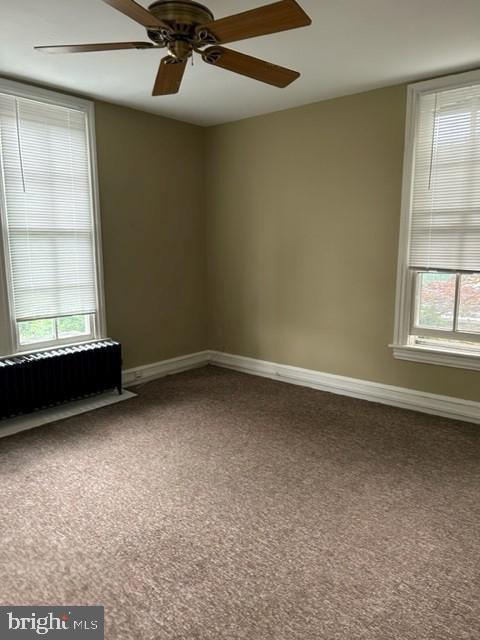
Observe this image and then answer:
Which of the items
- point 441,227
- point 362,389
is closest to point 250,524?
point 362,389

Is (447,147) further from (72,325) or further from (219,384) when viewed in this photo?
(72,325)

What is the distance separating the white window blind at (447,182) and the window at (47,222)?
9.27 feet

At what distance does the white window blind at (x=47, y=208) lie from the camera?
3.53 meters

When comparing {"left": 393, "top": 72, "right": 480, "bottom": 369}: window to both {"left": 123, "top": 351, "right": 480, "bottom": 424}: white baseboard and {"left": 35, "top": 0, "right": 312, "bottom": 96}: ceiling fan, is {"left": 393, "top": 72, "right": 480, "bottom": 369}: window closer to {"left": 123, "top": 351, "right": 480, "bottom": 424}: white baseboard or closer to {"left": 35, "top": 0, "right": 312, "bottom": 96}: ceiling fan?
{"left": 123, "top": 351, "right": 480, "bottom": 424}: white baseboard

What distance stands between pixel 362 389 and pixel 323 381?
16.0 inches

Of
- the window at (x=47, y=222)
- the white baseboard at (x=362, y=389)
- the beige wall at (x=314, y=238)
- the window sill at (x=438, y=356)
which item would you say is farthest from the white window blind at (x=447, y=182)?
the window at (x=47, y=222)

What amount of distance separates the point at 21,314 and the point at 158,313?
1.44 metres

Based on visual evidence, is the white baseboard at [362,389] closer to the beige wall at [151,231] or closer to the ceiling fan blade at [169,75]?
the beige wall at [151,231]

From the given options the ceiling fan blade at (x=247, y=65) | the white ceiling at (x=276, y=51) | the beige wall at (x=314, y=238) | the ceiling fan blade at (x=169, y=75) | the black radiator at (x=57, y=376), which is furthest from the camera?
the beige wall at (x=314, y=238)

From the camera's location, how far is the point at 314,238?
14.1ft

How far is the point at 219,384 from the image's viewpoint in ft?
15.1

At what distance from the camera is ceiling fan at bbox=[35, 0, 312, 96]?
1.74 meters

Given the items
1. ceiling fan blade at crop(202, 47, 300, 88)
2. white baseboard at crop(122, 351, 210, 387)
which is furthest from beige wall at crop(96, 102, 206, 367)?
ceiling fan blade at crop(202, 47, 300, 88)

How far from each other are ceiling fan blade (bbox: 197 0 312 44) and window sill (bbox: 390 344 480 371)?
8.89ft
